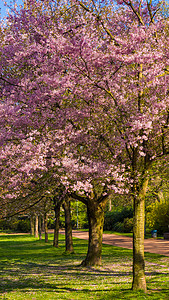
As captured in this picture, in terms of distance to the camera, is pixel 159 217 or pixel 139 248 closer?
pixel 139 248

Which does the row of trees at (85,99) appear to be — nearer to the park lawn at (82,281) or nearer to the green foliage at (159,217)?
the park lawn at (82,281)

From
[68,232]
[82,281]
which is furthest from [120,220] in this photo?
[82,281]

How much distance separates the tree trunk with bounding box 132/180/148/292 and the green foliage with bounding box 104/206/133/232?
102 ft

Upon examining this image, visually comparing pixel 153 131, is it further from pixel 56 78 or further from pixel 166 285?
pixel 166 285

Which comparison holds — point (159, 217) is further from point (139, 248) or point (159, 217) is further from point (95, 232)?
point (139, 248)

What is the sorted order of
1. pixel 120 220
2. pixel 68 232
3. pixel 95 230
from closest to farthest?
pixel 95 230
pixel 68 232
pixel 120 220

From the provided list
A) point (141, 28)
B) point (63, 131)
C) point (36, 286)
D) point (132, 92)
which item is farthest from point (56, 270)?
point (141, 28)

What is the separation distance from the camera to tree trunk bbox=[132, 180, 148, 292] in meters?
11.2

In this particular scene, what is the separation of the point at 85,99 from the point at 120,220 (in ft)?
125

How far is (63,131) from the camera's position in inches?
447

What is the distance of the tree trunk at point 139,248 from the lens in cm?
1123

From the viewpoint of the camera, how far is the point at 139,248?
11.4 metres

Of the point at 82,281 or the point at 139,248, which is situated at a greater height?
the point at 139,248

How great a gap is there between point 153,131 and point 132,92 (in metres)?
1.55
